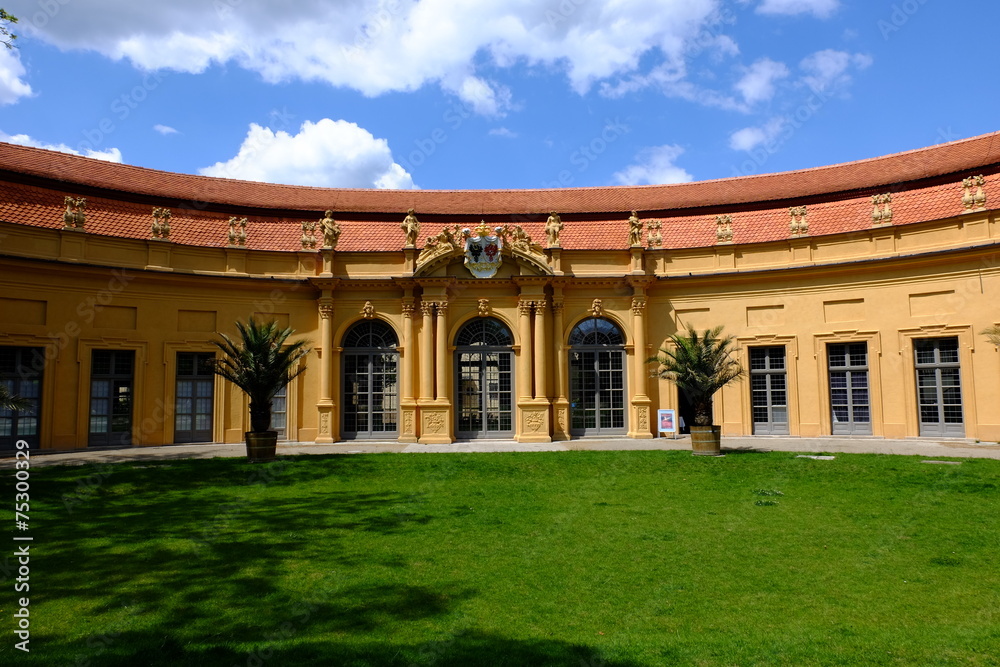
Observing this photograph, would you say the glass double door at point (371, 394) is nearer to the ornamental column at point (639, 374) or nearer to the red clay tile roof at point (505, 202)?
the red clay tile roof at point (505, 202)

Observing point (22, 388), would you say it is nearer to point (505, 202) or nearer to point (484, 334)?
point (484, 334)

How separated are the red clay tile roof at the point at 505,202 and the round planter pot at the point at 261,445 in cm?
934

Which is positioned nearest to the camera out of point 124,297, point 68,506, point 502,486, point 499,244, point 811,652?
point 811,652

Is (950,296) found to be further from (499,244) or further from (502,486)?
(502,486)

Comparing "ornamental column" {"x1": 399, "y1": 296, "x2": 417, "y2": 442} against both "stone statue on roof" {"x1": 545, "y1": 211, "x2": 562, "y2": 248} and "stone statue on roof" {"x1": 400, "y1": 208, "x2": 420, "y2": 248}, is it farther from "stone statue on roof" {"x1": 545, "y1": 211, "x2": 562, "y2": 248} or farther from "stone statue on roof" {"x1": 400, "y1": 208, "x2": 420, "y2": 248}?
"stone statue on roof" {"x1": 545, "y1": 211, "x2": 562, "y2": 248}

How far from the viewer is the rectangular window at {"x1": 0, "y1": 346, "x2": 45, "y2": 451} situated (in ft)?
63.6

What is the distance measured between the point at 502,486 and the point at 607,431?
10.9 meters

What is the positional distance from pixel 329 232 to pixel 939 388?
21020 millimetres

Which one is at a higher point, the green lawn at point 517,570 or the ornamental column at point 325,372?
the ornamental column at point 325,372

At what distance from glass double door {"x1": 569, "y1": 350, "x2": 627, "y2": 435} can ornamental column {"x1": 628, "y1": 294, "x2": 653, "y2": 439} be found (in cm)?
52

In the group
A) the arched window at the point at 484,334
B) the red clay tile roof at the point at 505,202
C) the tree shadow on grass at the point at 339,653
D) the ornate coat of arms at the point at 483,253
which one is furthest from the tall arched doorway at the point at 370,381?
the tree shadow on grass at the point at 339,653

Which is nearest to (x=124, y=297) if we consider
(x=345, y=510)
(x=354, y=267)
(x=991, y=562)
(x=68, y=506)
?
(x=354, y=267)

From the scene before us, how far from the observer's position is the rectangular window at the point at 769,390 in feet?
75.6

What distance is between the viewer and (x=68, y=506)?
1109 centimetres
